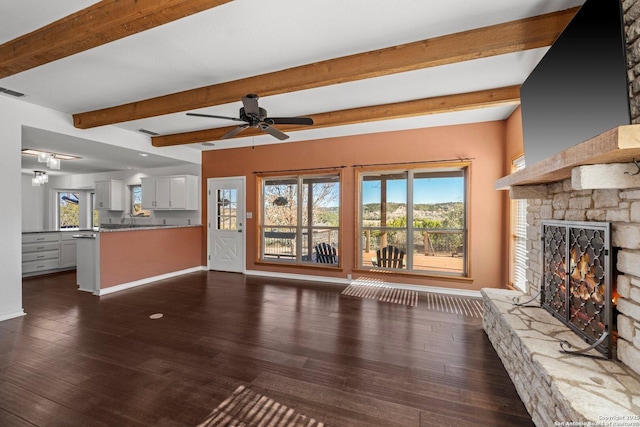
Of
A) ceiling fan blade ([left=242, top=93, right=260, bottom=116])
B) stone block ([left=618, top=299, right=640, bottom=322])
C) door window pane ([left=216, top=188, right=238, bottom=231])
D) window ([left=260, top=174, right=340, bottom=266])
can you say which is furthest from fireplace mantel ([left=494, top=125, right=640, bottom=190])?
door window pane ([left=216, top=188, right=238, bottom=231])

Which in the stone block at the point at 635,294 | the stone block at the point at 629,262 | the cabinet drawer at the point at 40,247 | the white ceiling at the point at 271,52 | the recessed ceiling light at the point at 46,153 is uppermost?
the white ceiling at the point at 271,52

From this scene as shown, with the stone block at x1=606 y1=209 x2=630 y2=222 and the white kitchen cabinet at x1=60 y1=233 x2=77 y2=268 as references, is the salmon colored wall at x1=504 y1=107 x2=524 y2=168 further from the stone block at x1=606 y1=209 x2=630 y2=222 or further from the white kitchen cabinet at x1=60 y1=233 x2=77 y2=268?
the white kitchen cabinet at x1=60 y1=233 x2=77 y2=268

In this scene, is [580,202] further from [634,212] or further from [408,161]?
[408,161]

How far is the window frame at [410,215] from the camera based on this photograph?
173 inches

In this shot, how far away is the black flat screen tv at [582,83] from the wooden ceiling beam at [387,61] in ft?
0.89

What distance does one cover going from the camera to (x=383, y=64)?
243cm

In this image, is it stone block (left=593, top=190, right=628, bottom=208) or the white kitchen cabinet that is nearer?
stone block (left=593, top=190, right=628, bottom=208)

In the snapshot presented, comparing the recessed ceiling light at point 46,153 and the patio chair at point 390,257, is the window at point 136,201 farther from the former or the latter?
the patio chair at point 390,257

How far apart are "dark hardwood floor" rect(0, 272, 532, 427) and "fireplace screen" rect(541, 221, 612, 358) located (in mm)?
707

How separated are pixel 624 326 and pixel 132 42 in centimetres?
413

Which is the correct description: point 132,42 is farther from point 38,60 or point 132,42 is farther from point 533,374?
point 533,374

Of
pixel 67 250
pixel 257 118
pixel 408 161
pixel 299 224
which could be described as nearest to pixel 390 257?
pixel 408 161

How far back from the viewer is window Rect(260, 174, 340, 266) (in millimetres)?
5332

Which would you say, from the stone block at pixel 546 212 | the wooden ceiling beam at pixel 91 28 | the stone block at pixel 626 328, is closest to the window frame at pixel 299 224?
the stone block at pixel 546 212
